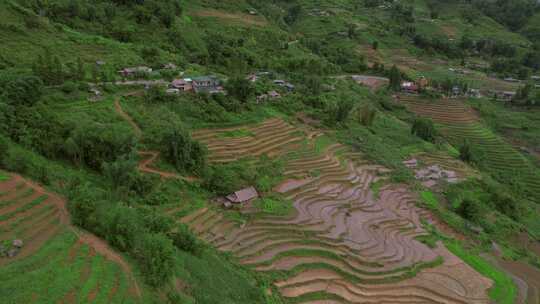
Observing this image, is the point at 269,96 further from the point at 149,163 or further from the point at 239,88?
the point at 149,163

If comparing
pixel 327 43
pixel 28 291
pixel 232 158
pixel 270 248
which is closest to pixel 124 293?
pixel 28 291

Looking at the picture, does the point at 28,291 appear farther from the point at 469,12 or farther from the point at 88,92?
the point at 469,12

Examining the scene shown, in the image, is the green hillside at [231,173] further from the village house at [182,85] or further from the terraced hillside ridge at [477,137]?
the village house at [182,85]

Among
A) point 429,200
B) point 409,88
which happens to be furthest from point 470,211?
point 409,88

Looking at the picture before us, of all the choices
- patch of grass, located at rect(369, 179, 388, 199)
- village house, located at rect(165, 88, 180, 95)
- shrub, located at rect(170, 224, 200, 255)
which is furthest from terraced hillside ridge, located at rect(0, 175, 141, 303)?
patch of grass, located at rect(369, 179, 388, 199)

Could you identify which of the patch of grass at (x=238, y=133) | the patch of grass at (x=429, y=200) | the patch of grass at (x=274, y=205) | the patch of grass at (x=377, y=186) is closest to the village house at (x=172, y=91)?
the patch of grass at (x=238, y=133)

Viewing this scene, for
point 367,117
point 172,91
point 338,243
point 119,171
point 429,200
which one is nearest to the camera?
point 119,171
